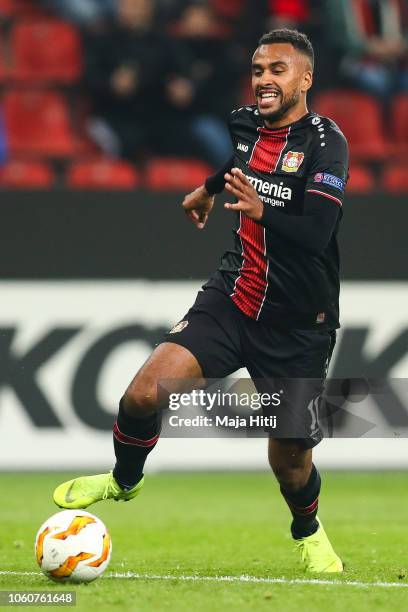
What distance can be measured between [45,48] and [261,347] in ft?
23.4

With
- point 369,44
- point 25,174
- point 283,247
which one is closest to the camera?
point 283,247

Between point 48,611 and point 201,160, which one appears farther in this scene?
point 201,160

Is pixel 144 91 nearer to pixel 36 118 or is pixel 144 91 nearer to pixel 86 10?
pixel 36 118

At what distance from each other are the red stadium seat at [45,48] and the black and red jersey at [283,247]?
6457mm

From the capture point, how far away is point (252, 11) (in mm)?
12625

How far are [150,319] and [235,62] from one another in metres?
3.23

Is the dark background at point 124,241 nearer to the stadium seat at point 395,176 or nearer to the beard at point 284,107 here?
the stadium seat at point 395,176

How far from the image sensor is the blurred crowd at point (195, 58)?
37.3 ft

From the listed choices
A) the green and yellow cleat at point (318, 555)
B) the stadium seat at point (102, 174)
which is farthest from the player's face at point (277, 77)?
the stadium seat at point (102, 174)

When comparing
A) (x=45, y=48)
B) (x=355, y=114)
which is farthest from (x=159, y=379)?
(x=355, y=114)

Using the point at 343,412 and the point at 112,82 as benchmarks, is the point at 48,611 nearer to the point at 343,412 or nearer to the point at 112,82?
the point at 343,412

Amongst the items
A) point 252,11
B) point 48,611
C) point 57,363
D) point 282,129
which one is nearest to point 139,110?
point 252,11

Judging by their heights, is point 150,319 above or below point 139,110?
below

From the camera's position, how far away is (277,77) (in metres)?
5.70
